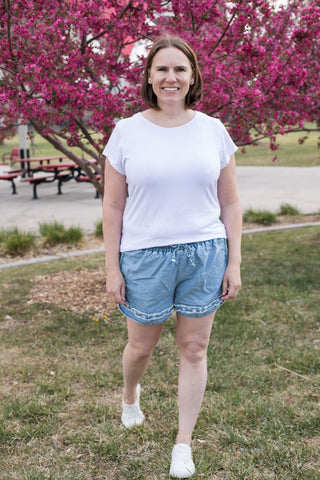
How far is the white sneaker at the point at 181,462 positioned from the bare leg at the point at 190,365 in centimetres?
3

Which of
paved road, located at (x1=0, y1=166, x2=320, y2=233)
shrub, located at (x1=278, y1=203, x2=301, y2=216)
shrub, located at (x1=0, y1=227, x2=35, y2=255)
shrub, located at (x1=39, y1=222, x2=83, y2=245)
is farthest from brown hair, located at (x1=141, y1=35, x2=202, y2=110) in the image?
shrub, located at (x1=278, y1=203, x2=301, y2=216)

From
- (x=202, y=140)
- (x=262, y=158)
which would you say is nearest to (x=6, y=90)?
(x=202, y=140)

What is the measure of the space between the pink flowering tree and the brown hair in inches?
64.0

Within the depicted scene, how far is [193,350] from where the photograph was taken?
2473 mm

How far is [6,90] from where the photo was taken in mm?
3920

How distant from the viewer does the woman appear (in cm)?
224

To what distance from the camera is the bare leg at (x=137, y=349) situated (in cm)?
252

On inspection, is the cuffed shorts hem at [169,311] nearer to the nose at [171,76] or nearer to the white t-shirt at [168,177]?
the white t-shirt at [168,177]

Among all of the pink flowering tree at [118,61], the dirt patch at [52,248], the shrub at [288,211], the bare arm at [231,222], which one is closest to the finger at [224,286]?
the bare arm at [231,222]

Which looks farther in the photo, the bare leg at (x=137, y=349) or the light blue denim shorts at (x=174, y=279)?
the bare leg at (x=137, y=349)

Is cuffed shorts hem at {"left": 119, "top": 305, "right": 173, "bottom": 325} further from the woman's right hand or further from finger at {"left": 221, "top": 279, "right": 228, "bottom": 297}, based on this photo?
finger at {"left": 221, "top": 279, "right": 228, "bottom": 297}

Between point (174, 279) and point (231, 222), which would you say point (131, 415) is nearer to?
point (174, 279)

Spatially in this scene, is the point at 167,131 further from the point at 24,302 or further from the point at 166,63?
the point at 24,302

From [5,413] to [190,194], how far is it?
5.56 ft
